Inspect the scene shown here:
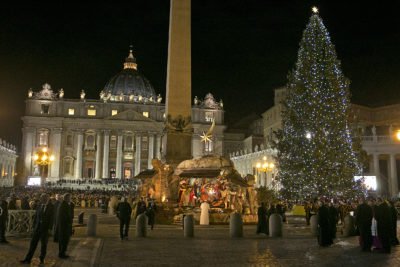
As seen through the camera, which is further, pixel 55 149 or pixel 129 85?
pixel 129 85

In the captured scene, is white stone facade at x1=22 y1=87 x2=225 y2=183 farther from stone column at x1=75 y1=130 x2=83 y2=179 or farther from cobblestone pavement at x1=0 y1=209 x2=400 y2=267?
cobblestone pavement at x1=0 y1=209 x2=400 y2=267

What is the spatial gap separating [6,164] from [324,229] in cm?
6467

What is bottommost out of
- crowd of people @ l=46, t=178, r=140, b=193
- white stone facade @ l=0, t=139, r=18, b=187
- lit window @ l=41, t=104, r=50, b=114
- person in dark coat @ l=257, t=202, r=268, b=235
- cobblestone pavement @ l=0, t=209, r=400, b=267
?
cobblestone pavement @ l=0, t=209, r=400, b=267

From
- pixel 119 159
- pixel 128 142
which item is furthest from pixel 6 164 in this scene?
pixel 128 142

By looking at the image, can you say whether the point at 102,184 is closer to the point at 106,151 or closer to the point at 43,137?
the point at 106,151

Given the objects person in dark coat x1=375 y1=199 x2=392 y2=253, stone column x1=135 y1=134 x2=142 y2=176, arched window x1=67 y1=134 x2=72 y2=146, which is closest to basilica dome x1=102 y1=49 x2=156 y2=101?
stone column x1=135 y1=134 x2=142 y2=176

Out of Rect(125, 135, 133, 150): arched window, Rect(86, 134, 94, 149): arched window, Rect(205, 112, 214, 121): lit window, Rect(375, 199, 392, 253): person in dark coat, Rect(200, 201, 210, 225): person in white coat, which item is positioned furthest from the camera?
Rect(205, 112, 214, 121): lit window

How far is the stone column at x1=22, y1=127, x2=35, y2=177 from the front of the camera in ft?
241

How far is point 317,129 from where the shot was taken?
2134 cm

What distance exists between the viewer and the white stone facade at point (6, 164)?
60688mm

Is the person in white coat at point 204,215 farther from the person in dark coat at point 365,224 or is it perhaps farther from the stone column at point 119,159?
the stone column at point 119,159

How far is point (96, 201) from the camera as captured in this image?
34.1 meters

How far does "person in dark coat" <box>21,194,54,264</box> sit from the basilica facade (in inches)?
2669

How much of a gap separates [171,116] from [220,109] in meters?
66.1
